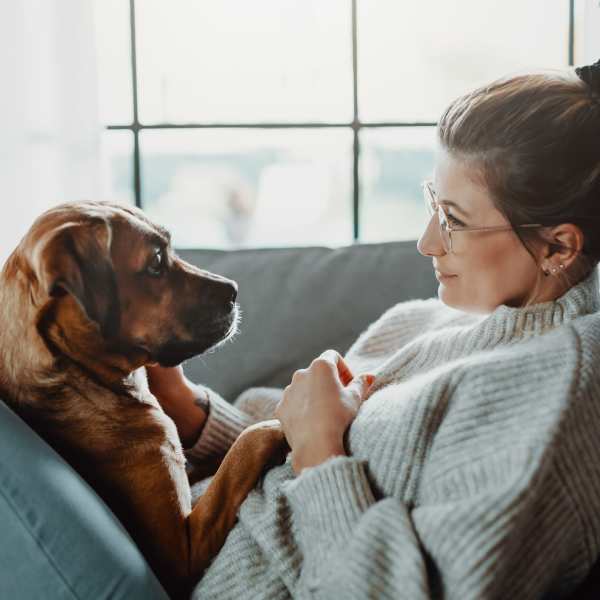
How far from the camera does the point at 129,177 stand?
2766mm

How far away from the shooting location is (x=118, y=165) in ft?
9.07

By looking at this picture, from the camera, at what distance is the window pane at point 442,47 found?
2590 millimetres

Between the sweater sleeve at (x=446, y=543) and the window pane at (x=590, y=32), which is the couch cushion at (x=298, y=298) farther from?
the window pane at (x=590, y=32)

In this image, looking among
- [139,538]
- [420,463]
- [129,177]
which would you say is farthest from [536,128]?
[129,177]

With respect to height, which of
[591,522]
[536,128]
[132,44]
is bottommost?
[591,522]

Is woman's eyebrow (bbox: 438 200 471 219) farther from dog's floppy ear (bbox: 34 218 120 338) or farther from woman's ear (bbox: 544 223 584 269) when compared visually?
dog's floppy ear (bbox: 34 218 120 338)

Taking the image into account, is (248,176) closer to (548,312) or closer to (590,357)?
(548,312)

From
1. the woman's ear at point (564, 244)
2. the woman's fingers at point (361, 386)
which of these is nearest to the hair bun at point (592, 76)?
the woman's ear at point (564, 244)

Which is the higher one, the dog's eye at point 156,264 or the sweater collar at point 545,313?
the dog's eye at point 156,264

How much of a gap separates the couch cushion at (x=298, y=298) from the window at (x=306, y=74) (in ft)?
2.60

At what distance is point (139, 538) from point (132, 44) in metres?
1.73

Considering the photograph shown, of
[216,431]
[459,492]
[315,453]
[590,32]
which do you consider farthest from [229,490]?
[590,32]

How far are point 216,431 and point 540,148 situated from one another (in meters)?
0.79

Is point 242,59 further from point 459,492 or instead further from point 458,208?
point 459,492
